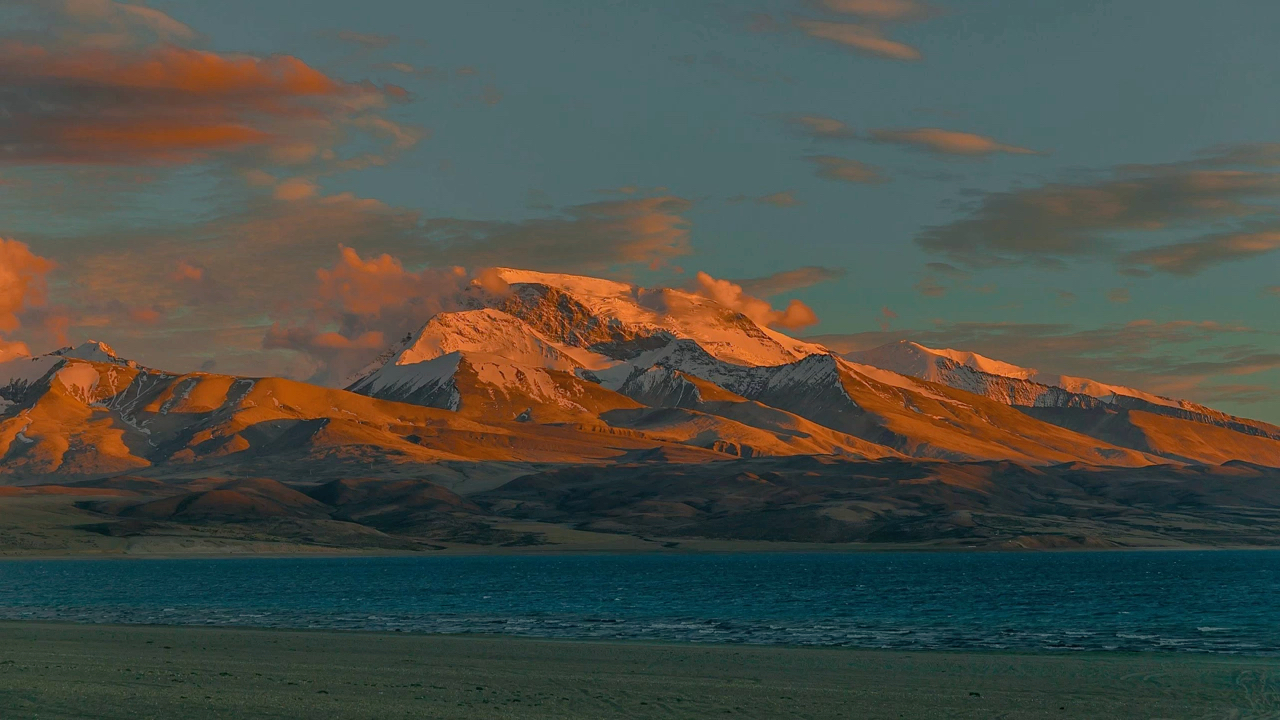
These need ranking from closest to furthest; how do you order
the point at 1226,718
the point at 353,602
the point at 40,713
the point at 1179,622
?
1. the point at 40,713
2. the point at 1226,718
3. the point at 1179,622
4. the point at 353,602

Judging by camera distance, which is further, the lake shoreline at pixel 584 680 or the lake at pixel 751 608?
the lake at pixel 751 608

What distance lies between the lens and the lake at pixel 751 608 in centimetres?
9525

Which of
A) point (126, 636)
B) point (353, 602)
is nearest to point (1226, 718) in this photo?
point (126, 636)

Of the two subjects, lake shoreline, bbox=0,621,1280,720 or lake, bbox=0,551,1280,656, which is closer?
lake shoreline, bbox=0,621,1280,720

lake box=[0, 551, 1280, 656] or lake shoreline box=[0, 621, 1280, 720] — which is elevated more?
lake shoreline box=[0, 621, 1280, 720]

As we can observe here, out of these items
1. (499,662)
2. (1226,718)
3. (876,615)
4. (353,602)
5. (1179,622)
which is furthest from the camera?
(353,602)

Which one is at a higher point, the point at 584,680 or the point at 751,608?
the point at 584,680

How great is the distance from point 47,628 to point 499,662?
41.0 meters

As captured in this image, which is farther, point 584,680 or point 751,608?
point 751,608

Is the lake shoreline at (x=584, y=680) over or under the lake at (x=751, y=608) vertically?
over

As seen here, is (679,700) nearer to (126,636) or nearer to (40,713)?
(40,713)

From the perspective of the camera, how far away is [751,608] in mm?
126062

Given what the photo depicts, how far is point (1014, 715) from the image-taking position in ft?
172

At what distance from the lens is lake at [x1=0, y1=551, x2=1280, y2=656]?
9525 cm
